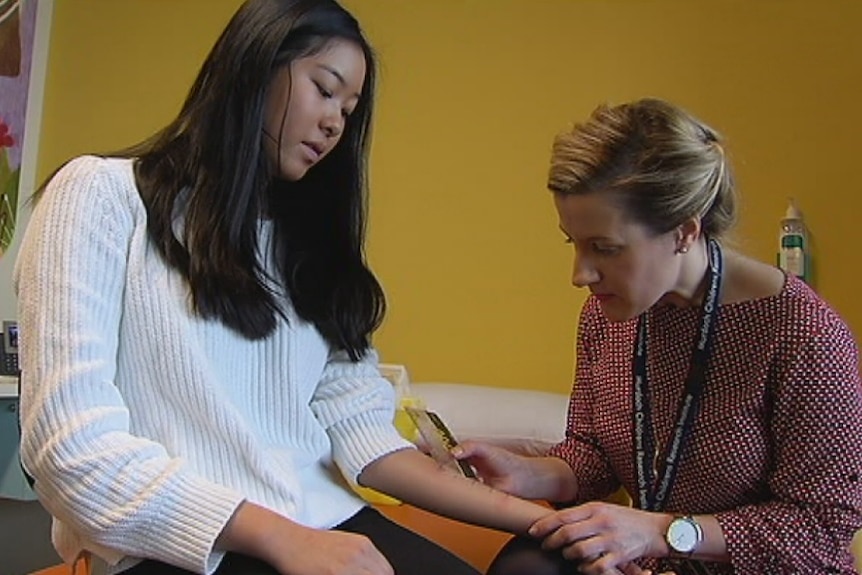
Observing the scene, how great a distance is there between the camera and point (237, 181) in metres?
1.08

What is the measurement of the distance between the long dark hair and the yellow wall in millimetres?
1233

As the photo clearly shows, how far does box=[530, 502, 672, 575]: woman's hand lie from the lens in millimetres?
1149

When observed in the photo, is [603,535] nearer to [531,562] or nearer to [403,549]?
[531,562]

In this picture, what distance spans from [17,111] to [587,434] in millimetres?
1786

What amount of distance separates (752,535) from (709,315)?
30cm

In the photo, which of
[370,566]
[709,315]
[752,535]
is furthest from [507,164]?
[370,566]

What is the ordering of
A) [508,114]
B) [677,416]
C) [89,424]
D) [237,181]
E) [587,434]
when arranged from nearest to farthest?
[89,424] < [237,181] < [677,416] < [587,434] < [508,114]

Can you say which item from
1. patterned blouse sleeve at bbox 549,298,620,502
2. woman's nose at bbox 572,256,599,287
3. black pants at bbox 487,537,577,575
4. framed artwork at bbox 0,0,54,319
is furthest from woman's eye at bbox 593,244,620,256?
framed artwork at bbox 0,0,54,319

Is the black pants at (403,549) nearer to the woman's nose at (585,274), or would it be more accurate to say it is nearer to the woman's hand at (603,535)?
the woman's hand at (603,535)

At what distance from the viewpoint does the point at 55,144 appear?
2586 millimetres

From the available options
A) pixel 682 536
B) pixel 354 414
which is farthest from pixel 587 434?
pixel 354 414

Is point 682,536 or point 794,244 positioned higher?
point 794,244

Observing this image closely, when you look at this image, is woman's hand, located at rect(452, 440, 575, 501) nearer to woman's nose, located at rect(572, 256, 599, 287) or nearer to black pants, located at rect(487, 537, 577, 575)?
black pants, located at rect(487, 537, 577, 575)

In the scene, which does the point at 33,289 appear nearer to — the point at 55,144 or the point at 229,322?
the point at 229,322
